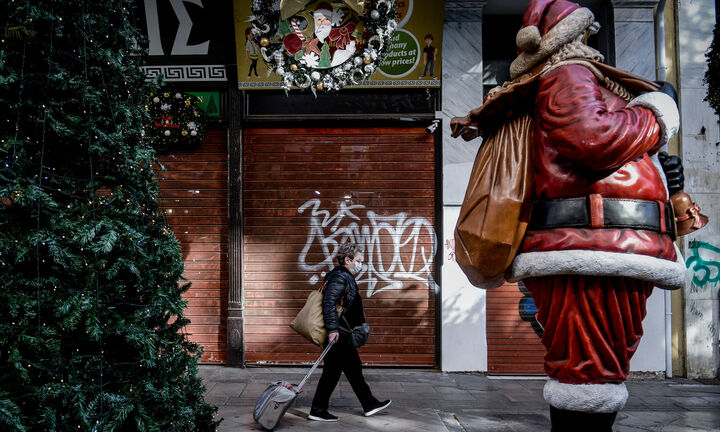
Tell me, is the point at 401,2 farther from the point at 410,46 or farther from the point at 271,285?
the point at 271,285

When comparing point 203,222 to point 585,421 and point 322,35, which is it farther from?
point 585,421

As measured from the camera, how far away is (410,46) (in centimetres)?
800

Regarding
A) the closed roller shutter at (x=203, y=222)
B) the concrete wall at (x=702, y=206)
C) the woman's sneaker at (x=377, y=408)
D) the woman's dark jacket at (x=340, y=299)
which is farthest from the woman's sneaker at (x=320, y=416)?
the concrete wall at (x=702, y=206)

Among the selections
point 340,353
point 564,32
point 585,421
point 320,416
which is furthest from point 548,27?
point 320,416

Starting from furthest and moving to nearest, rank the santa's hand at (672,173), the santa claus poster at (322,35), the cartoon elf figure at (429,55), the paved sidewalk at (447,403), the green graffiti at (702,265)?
the cartoon elf figure at (429,55) → the green graffiti at (702,265) → the paved sidewalk at (447,403) → the santa claus poster at (322,35) → the santa's hand at (672,173)

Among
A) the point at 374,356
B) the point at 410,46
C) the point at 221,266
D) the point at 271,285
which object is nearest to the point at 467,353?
the point at 374,356

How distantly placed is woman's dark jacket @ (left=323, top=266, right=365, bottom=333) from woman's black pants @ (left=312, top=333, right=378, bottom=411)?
0.22 m

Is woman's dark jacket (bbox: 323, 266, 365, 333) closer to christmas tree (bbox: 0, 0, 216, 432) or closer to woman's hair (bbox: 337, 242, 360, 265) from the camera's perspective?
woman's hair (bbox: 337, 242, 360, 265)

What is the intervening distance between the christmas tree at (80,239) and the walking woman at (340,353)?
2.57 meters

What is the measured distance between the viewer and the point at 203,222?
8.25m

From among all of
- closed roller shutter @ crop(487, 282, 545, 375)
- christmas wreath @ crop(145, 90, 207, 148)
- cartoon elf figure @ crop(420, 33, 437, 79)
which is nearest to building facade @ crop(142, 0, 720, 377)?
closed roller shutter @ crop(487, 282, 545, 375)

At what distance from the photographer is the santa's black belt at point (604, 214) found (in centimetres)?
235

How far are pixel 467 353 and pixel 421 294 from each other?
3.52 ft

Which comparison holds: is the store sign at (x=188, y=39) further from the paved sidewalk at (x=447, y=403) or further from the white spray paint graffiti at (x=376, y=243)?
the paved sidewalk at (x=447, y=403)
